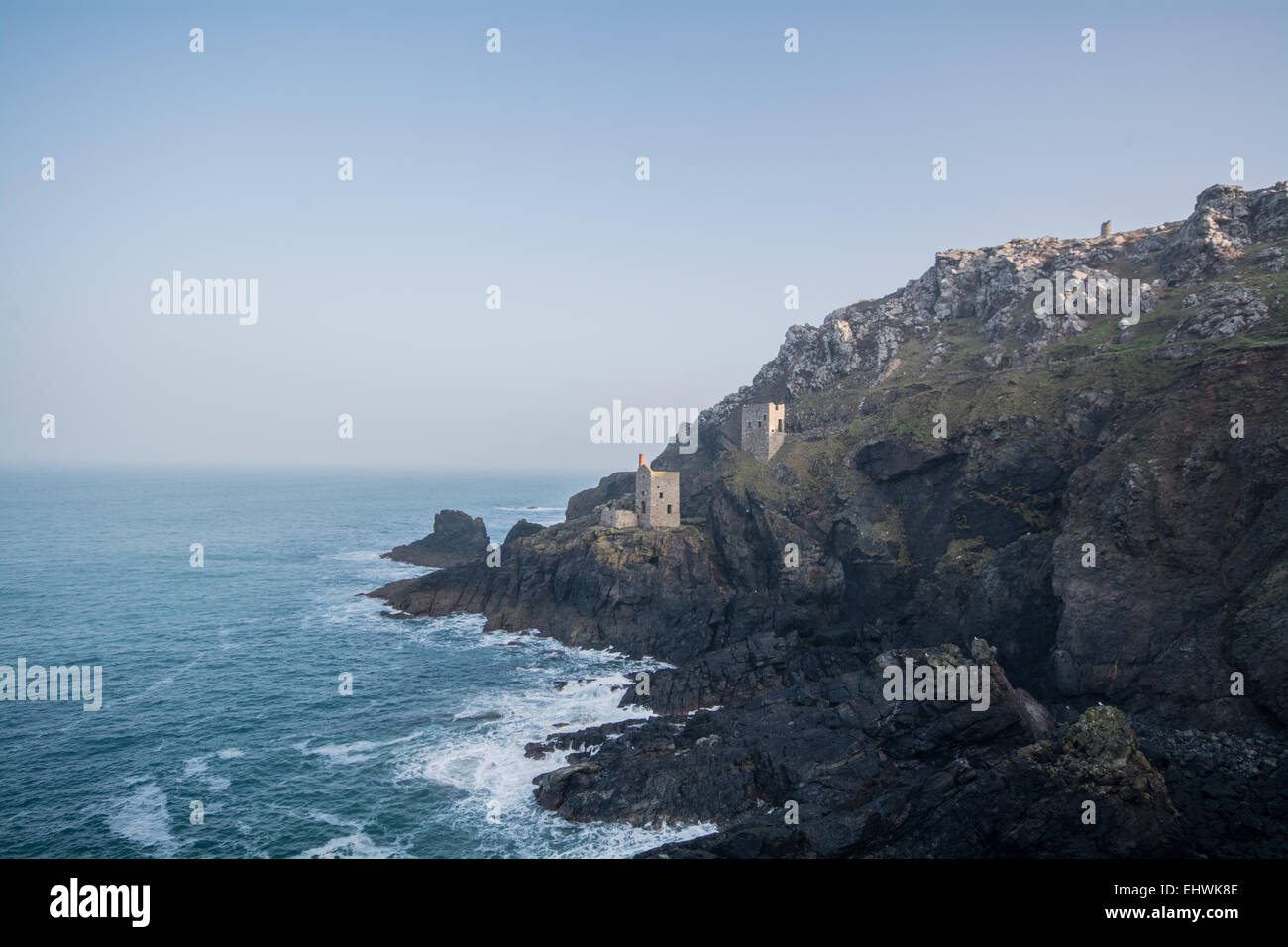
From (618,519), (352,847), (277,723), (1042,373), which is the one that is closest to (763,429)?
(618,519)

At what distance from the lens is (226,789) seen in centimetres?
3897

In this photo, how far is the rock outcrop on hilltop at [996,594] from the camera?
3189 cm

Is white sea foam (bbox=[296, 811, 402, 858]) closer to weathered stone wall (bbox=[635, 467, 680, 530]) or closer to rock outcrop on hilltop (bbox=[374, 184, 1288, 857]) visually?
rock outcrop on hilltop (bbox=[374, 184, 1288, 857])

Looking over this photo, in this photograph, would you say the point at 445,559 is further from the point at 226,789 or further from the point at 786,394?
the point at 226,789


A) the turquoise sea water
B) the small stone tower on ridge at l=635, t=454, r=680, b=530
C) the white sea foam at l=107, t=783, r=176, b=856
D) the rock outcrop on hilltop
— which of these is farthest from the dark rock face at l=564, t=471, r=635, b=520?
the white sea foam at l=107, t=783, r=176, b=856

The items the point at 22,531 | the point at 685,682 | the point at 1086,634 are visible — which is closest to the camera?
the point at 1086,634

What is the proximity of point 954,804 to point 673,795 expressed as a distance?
1403 centimetres

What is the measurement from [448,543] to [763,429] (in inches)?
2121

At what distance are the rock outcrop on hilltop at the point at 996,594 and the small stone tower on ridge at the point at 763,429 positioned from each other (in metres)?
2.18

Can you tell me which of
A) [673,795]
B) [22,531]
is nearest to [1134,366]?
[673,795]

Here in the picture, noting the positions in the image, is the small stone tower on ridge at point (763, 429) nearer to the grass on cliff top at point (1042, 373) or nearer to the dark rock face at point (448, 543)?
the grass on cliff top at point (1042, 373)

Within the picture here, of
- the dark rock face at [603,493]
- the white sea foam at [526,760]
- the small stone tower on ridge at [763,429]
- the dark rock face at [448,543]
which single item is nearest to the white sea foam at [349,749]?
the white sea foam at [526,760]

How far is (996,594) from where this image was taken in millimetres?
50281

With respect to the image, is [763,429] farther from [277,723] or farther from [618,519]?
[277,723]
